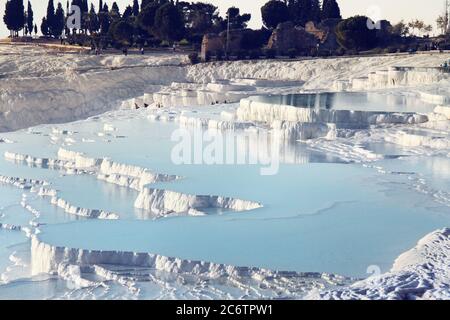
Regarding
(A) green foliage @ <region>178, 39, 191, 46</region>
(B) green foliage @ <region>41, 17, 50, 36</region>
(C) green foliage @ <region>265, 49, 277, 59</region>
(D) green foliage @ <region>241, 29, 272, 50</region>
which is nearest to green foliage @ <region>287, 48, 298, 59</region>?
(C) green foliage @ <region>265, 49, 277, 59</region>

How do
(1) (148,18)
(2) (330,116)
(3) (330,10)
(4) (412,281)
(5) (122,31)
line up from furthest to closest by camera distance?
(3) (330,10) < (5) (122,31) < (1) (148,18) < (2) (330,116) < (4) (412,281)

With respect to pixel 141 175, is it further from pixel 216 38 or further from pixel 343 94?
pixel 216 38

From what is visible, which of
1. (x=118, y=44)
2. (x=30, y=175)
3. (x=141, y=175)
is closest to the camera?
(x=141, y=175)

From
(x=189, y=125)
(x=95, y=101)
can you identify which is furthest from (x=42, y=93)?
(x=189, y=125)

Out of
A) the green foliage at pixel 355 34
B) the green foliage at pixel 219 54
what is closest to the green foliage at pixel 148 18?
the green foliage at pixel 219 54

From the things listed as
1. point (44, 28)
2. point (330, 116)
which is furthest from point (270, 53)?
point (330, 116)

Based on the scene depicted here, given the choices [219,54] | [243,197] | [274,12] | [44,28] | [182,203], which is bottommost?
[182,203]

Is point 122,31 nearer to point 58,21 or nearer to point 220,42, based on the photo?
point 220,42
